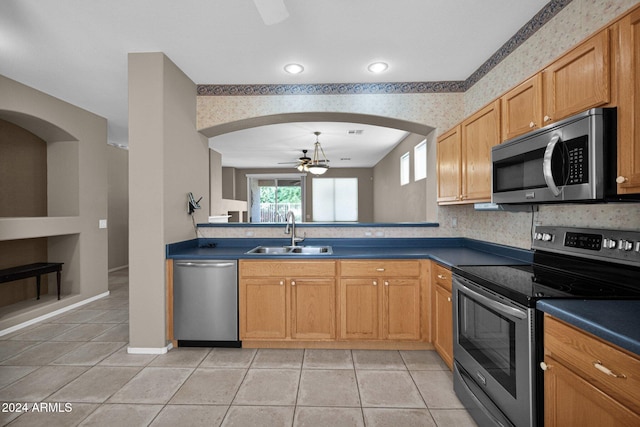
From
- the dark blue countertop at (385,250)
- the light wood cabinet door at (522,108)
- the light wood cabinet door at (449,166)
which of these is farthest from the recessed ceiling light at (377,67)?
the dark blue countertop at (385,250)

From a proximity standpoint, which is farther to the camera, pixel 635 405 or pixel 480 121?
pixel 480 121

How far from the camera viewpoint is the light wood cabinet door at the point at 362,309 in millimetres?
2652

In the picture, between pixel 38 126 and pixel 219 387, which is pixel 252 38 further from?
pixel 38 126

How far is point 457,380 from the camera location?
200 centimetres

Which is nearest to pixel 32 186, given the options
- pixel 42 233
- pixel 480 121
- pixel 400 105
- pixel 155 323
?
pixel 42 233

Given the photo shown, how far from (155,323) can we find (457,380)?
250cm

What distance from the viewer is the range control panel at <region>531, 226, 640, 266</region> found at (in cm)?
142

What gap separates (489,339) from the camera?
5.38 feet

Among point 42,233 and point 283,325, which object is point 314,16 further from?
point 42,233

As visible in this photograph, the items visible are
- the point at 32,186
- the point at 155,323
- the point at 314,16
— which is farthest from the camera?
the point at 32,186

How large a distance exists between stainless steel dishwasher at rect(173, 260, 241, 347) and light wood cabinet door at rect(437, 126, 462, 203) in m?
2.11

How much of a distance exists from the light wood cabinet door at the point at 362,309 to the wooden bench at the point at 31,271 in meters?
3.70

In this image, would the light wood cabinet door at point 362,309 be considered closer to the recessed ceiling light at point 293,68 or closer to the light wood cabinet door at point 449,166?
the light wood cabinet door at point 449,166

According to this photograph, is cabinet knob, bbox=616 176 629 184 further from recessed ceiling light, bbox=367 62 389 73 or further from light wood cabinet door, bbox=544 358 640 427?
recessed ceiling light, bbox=367 62 389 73
